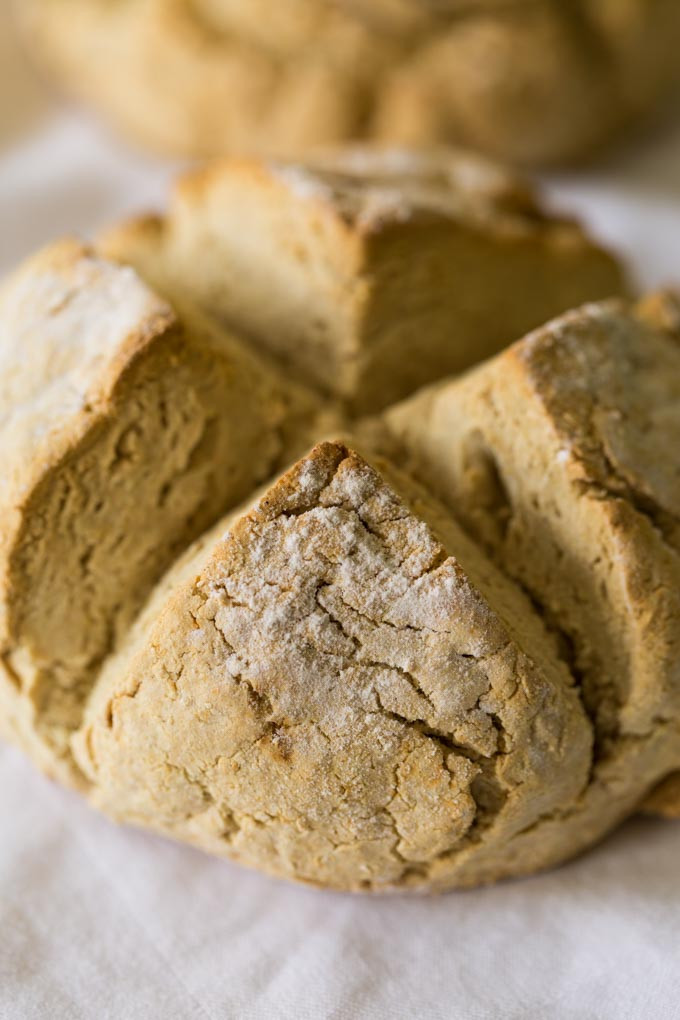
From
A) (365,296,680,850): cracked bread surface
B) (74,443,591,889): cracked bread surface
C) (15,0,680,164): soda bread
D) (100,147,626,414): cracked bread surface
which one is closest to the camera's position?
(74,443,591,889): cracked bread surface

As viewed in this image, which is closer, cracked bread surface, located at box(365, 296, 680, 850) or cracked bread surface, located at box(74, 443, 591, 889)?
cracked bread surface, located at box(74, 443, 591, 889)

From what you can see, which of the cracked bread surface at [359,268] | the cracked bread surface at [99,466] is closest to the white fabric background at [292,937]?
the cracked bread surface at [99,466]

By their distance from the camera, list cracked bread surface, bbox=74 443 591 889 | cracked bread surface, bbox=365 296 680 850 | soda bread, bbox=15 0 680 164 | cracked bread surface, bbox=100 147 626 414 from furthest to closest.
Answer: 1. soda bread, bbox=15 0 680 164
2. cracked bread surface, bbox=100 147 626 414
3. cracked bread surface, bbox=365 296 680 850
4. cracked bread surface, bbox=74 443 591 889

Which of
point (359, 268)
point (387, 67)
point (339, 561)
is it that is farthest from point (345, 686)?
point (387, 67)

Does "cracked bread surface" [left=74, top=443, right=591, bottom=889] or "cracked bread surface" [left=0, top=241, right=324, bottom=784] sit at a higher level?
"cracked bread surface" [left=0, top=241, right=324, bottom=784]

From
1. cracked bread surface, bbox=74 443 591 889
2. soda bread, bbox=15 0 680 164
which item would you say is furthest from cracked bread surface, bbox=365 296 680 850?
soda bread, bbox=15 0 680 164

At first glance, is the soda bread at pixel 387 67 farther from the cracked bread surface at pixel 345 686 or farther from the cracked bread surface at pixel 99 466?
the cracked bread surface at pixel 345 686

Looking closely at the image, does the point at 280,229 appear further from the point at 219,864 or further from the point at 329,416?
the point at 219,864

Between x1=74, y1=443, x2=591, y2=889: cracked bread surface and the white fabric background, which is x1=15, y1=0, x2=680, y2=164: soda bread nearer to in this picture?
x1=74, y1=443, x2=591, y2=889: cracked bread surface
